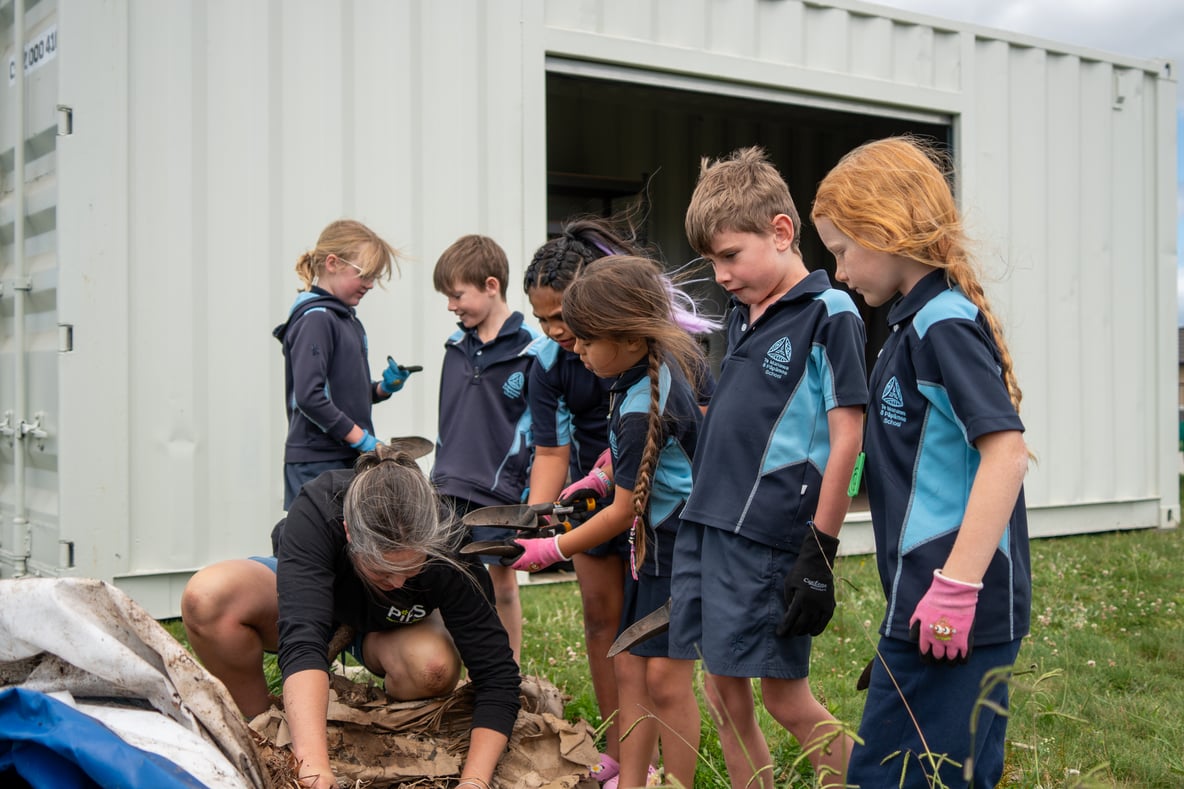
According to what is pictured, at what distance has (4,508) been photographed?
207 inches

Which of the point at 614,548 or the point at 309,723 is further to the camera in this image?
the point at 614,548

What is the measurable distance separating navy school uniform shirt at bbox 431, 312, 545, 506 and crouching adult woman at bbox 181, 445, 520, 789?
0.62m

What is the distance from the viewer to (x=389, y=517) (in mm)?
2385

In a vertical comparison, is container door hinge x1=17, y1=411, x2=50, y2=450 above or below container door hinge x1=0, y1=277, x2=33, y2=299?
below

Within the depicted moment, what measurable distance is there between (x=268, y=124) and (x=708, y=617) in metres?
3.71

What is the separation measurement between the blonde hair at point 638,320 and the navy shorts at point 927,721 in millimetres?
765

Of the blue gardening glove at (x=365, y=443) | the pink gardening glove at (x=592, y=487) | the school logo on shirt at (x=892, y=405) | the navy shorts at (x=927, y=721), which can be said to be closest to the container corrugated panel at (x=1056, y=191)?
the blue gardening glove at (x=365, y=443)

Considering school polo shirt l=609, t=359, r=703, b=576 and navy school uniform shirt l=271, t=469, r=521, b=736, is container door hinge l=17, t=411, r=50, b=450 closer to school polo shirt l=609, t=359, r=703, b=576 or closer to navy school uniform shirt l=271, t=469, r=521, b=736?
navy school uniform shirt l=271, t=469, r=521, b=736

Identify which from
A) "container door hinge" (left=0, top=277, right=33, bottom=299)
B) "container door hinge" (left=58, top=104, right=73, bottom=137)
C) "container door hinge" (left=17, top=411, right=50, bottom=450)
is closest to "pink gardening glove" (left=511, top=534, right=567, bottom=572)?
"container door hinge" (left=17, top=411, right=50, bottom=450)

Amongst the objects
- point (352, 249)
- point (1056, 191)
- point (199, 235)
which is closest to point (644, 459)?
point (352, 249)

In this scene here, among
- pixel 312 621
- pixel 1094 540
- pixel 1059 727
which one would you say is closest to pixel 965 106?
pixel 1094 540

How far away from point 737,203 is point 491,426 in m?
1.66

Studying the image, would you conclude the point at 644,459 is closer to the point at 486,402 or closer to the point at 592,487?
the point at 592,487

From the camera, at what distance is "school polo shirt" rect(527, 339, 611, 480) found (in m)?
3.13
